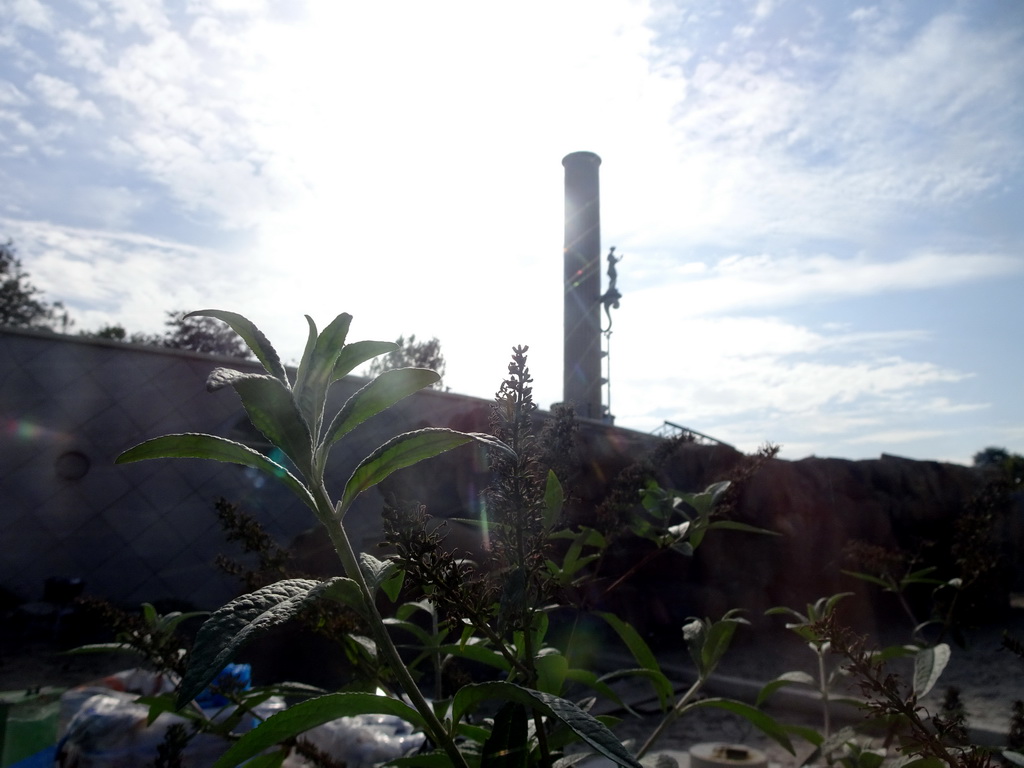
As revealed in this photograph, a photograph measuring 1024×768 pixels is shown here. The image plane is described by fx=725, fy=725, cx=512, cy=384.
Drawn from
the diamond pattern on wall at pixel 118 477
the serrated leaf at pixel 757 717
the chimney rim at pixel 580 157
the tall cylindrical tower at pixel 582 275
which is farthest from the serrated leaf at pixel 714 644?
the chimney rim at pixel 580 157

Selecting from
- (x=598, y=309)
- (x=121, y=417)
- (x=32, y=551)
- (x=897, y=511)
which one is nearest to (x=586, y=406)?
(x=598, y=309)

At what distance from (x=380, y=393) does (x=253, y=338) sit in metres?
0.16

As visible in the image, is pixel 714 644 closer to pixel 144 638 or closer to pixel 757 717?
pixel 757 717

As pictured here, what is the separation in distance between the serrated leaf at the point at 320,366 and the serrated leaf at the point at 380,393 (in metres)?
0.05

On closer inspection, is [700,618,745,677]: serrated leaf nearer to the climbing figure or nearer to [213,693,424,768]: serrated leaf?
[213,693,424,768]: serrated leaf

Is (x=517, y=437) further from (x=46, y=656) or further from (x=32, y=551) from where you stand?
(x=32, y=551)

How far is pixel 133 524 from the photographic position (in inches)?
278

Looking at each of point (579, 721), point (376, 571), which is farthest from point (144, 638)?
point (579, 721)

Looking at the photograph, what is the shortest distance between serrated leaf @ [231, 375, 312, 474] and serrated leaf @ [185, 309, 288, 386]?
108 mm

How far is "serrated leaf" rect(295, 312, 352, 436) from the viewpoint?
77cm

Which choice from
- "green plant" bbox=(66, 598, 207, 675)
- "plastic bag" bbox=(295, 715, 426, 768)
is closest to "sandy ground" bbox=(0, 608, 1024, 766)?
"plastic bag" bbox=(295, 715, 426, 768)

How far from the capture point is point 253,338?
76cm

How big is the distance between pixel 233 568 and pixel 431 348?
10.3 m

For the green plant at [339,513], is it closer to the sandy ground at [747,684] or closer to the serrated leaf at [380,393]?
the serrated leaf at [380,393]
